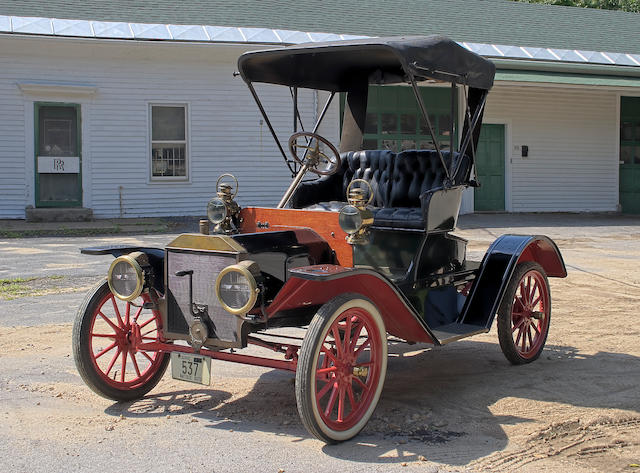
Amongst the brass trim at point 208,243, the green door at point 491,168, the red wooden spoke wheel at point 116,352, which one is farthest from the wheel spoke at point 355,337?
the green door at point 491,168

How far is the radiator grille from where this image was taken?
4.21 metres

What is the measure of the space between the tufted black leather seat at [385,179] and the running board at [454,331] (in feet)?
3.63

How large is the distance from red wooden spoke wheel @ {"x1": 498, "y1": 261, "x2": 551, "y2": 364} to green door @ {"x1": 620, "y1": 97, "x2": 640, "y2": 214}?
50.6 ft

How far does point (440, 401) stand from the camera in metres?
4.72

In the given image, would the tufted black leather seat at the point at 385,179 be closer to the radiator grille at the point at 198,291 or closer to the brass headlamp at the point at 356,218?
the brass headlamp at the point at 356,218

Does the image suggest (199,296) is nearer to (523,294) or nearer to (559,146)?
(523,294)

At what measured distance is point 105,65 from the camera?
1509cm

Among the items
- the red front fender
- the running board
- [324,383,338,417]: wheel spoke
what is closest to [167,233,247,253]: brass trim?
the red front fender

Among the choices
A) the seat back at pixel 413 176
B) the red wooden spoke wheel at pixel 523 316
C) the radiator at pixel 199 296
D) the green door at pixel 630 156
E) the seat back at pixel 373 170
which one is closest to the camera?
the radiator at pixel 199 296

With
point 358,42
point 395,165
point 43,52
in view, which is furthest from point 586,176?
point 358,42

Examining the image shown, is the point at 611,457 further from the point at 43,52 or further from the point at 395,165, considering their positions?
the point at 43,52

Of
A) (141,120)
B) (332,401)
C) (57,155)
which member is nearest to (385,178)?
(332,401)

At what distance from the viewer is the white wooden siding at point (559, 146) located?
18547 mm

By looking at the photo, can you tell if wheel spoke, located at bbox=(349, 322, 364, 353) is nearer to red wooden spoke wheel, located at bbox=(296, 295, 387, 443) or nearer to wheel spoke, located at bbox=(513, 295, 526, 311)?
red wooden spoke wheel, located at bbox=(296, 295, 387, 443)
